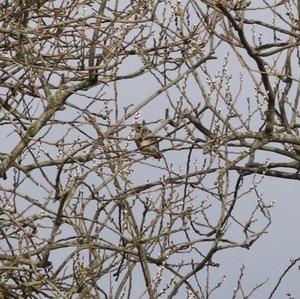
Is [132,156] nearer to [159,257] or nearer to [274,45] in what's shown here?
[159,257]

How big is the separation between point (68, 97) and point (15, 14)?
954mm

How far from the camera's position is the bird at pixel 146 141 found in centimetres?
791

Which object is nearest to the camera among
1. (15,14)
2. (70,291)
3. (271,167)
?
(70,291)

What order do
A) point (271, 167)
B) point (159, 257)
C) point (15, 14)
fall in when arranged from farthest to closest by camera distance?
point (271, 167), point (159, 257), point (15, 14)

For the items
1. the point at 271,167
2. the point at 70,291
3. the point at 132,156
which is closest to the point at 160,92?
the point at 132,156

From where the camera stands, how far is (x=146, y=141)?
26.3ft

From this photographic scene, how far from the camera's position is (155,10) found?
27.2 feet

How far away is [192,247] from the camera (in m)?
8.35

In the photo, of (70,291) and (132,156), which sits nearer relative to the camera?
(70,291)

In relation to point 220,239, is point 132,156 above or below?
above

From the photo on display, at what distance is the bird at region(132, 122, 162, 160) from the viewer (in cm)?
791

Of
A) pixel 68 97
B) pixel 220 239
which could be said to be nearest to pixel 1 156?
pixel 68 97

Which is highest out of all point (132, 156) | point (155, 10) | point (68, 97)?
point (155, 10)

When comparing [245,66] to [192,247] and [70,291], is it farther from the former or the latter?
[70,291]
